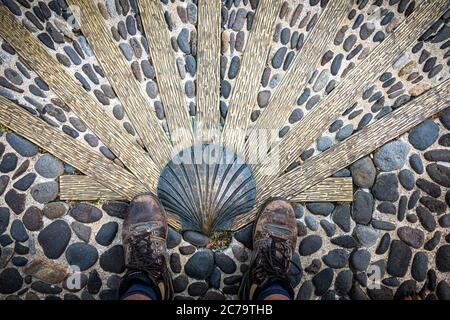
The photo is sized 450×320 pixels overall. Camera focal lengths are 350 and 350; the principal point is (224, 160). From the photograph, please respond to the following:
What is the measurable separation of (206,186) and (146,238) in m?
0.36

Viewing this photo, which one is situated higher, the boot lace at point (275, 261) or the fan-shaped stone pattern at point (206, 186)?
the fan-shaped stone pattern at point (206, 186)

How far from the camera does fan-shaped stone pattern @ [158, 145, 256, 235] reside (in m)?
1.62

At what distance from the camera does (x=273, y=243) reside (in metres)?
1.63

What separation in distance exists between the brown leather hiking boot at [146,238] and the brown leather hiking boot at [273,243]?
0.39 metres

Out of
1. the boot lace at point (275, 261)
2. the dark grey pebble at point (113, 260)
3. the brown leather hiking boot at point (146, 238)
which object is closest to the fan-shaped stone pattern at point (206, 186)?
the brown leather hiking boot at point (146, 238)

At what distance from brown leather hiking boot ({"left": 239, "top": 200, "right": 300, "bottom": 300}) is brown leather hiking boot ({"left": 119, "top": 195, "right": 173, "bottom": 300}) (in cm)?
39

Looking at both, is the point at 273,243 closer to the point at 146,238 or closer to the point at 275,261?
the point at 275,261

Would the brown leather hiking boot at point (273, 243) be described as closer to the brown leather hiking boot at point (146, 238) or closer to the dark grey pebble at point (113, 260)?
the brown leather hiking boot at point (146, 238)

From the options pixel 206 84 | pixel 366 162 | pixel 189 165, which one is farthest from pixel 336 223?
pixel 206 84

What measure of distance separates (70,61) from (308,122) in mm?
1136

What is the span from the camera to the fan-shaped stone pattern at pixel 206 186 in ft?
5.32

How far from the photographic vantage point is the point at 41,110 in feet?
5.24

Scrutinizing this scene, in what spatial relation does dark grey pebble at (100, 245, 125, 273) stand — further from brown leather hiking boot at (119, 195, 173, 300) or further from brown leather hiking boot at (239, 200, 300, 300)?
brown leather hiking boot at (239, 200, 300, 300)

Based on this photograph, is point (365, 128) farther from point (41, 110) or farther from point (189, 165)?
point (41, 110)
